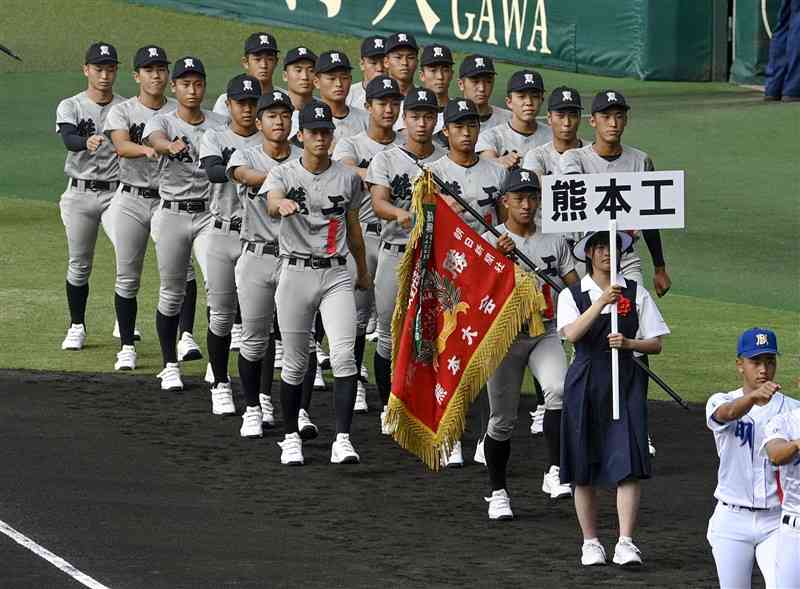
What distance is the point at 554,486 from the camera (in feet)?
34.8

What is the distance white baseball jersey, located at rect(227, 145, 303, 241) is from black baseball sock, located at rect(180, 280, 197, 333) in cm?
262

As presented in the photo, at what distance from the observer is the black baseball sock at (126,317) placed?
45.6 feet

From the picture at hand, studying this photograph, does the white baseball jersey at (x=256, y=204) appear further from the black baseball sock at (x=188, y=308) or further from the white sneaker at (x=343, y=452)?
the black baseball sock at (x=188, y=308)

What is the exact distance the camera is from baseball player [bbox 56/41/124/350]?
14031 millimetres

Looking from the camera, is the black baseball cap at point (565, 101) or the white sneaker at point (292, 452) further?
the black baseball cap at point (565, 101)

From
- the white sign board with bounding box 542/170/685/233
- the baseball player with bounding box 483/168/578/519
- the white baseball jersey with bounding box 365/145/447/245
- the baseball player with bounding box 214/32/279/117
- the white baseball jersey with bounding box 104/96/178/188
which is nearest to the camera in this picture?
the white sign board with bounding box 542/170/685/233

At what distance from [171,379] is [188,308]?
1316 mm

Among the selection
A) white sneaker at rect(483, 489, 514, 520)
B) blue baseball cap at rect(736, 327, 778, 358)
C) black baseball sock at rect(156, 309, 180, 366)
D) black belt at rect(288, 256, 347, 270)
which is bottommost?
white sneaker at rect(483, 489, 514, 520)

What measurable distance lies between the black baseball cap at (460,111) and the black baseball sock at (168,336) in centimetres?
301

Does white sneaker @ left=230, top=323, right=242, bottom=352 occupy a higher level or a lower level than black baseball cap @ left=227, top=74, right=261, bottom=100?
lower

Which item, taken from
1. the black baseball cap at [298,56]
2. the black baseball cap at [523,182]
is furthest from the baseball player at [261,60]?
the black baseball cap at [523,182]

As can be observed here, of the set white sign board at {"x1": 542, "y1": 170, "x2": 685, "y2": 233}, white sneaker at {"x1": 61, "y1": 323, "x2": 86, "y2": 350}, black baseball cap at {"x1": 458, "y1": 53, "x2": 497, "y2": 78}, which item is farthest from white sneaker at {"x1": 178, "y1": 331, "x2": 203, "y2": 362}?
white sign board at {"x1": 542, "y1": 170, "x2": 685, "y2": 233}

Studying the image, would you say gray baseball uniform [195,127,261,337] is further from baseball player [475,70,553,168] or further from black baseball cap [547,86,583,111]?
black baseball cap [547,86,583,111]

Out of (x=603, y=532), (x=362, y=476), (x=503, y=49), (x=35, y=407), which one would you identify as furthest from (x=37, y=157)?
(x=603, y=532)
